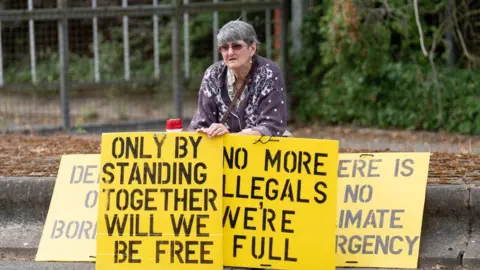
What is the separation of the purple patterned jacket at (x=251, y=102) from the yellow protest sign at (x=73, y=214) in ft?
2.48

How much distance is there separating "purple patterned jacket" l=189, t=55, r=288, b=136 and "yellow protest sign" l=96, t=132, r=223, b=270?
0.40 meters

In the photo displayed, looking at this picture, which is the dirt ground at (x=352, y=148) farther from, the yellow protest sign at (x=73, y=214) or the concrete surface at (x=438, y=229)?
the yellow protest sign at (x=73, y=214)

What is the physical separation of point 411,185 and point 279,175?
83 centimetres

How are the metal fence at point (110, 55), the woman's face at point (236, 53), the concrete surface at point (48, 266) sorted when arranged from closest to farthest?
the woman's face at point (236, 53) → the concrete surface at point (48, 266) → the metal fence at point (110, 55)

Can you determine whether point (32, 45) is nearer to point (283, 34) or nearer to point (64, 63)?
point (64, 63)

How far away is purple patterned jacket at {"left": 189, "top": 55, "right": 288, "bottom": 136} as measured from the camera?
6.13 m

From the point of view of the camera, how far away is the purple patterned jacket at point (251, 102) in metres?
6.13

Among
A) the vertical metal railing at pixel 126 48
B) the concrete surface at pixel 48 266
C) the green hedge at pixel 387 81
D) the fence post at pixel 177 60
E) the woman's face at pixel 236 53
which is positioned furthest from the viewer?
the vertical metal railing at pixel 126 48

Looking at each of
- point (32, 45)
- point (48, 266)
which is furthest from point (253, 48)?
point (32, 45)

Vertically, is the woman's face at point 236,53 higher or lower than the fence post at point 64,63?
higher

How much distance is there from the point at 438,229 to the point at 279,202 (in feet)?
3.74

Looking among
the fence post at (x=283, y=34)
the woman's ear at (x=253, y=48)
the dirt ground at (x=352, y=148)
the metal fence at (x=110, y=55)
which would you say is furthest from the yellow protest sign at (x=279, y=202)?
the fence post at (x=283, y=34)

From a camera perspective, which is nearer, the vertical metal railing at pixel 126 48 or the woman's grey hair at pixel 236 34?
the woman's grey hair at pixel 236 34

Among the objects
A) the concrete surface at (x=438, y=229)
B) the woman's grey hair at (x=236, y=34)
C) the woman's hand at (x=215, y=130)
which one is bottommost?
the concrete surface at (x=438, y=229)
